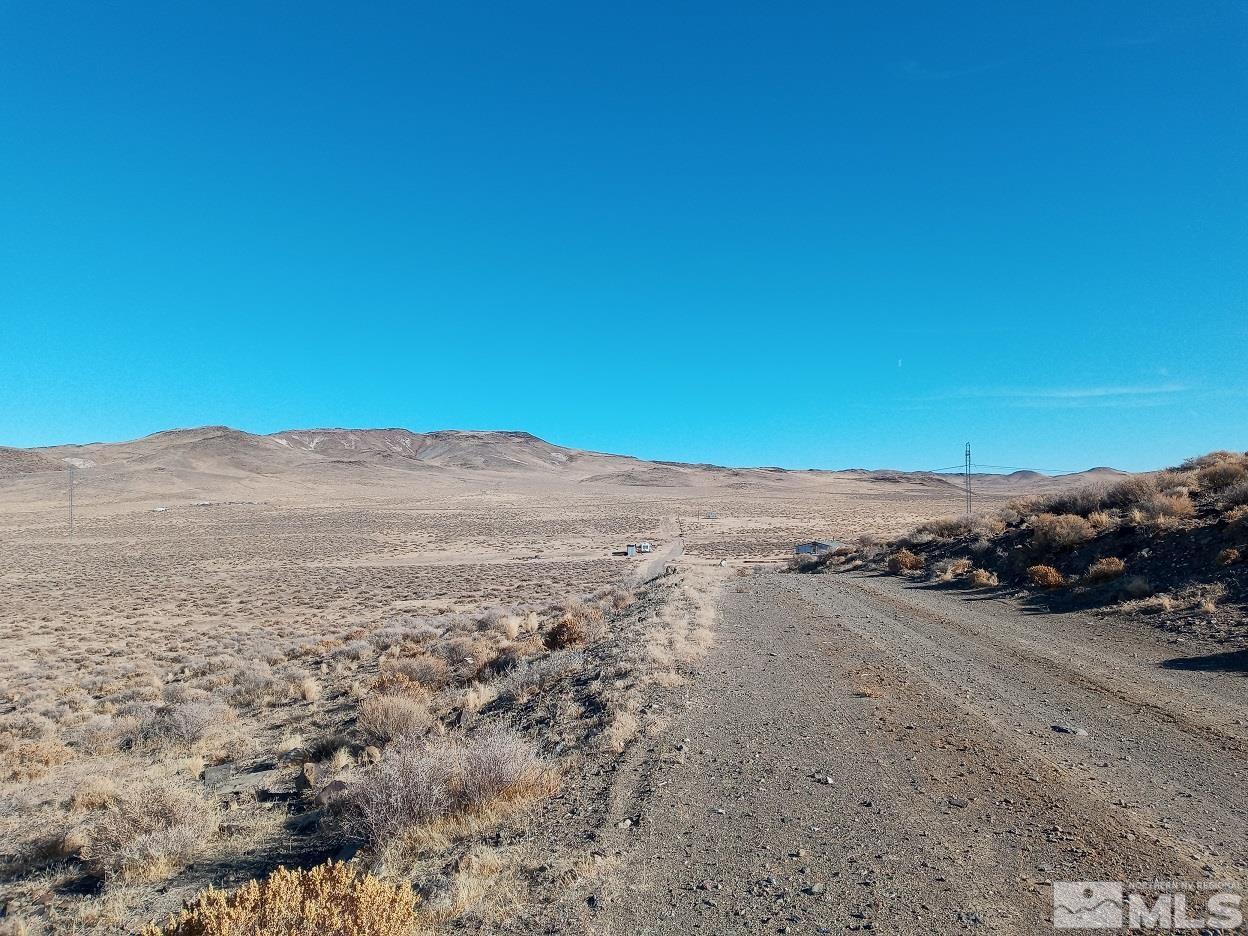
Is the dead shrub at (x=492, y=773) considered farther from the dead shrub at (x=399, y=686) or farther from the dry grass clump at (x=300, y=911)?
the dead shrub at (x=399, y=686)

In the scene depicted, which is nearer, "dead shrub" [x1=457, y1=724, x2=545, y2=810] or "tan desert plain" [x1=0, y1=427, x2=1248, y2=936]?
"tan desert plain" [x1=0, y1=427, x2=1248, y2=936]

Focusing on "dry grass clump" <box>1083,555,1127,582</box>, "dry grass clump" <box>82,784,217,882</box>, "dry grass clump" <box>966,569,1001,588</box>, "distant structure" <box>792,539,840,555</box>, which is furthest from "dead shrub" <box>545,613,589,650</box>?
"distant structure" <box>792,539,840,555</box>

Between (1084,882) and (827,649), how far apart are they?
757 centimetres

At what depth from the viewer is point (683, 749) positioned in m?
7.11

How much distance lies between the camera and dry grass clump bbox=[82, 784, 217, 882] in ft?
20.4

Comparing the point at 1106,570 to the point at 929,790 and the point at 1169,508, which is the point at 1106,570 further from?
the point at 929,790

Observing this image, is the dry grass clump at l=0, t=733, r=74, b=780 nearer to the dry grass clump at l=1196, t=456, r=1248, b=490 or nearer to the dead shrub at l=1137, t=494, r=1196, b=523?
the dead shrub at l=1137, t=494, r=1196, b=523

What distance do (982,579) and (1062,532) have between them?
2.38 metres

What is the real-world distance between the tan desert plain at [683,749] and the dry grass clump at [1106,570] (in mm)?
159

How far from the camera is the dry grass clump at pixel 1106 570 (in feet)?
49.9

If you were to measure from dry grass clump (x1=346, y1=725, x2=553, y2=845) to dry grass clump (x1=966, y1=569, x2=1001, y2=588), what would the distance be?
1591cm

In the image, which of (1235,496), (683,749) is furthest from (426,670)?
(1235,496)

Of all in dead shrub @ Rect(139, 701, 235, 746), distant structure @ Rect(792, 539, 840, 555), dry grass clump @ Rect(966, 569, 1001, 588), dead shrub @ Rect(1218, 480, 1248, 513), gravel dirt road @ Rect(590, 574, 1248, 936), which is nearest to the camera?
gravel dirt road @ Rect(590, 574, 1248, 936)

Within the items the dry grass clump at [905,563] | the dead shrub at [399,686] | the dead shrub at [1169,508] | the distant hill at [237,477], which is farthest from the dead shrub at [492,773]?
the distant hill at [237,477]
